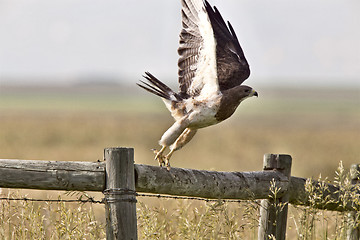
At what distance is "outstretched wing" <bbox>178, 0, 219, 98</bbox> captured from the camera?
6012mm

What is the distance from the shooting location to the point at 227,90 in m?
6.13

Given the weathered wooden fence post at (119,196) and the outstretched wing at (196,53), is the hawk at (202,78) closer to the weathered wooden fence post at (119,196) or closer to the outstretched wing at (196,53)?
the outstretched wing at (196,53)

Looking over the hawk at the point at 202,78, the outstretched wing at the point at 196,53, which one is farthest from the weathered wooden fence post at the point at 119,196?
the outstretched wing at the point at 196,53

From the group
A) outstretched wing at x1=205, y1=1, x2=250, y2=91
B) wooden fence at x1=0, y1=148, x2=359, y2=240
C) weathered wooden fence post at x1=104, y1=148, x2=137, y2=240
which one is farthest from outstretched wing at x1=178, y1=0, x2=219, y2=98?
weathered wooden fence post at x1=104, y1=148, x2=137, y2=240

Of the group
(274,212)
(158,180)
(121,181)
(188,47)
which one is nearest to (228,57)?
(188,47)

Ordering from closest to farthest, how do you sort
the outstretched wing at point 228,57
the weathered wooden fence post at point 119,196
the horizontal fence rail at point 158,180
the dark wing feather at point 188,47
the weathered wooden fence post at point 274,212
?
the horizontal fence rail at point 158,180 → the weathered wooden fence post at point 119,196 → the weathered wooden fence post at point 274,212 → the dark wing feather at point 188,47 → the outstretched wing at point 228,57

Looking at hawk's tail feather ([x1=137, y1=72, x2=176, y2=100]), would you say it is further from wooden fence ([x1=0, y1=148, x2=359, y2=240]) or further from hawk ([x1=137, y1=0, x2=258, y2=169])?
wooden fence ([x1=0, y1=148, x2=359, y2=240])

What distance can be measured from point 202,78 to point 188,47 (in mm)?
399

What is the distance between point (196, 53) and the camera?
6.27 meters

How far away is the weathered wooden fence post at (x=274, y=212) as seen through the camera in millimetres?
5227

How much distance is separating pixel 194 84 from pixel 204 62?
27 cm

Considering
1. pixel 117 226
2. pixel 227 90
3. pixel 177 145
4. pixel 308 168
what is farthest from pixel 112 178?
pixel 308 168

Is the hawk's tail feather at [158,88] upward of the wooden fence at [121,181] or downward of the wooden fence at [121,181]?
upward

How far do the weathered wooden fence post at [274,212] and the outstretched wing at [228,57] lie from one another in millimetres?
1381
